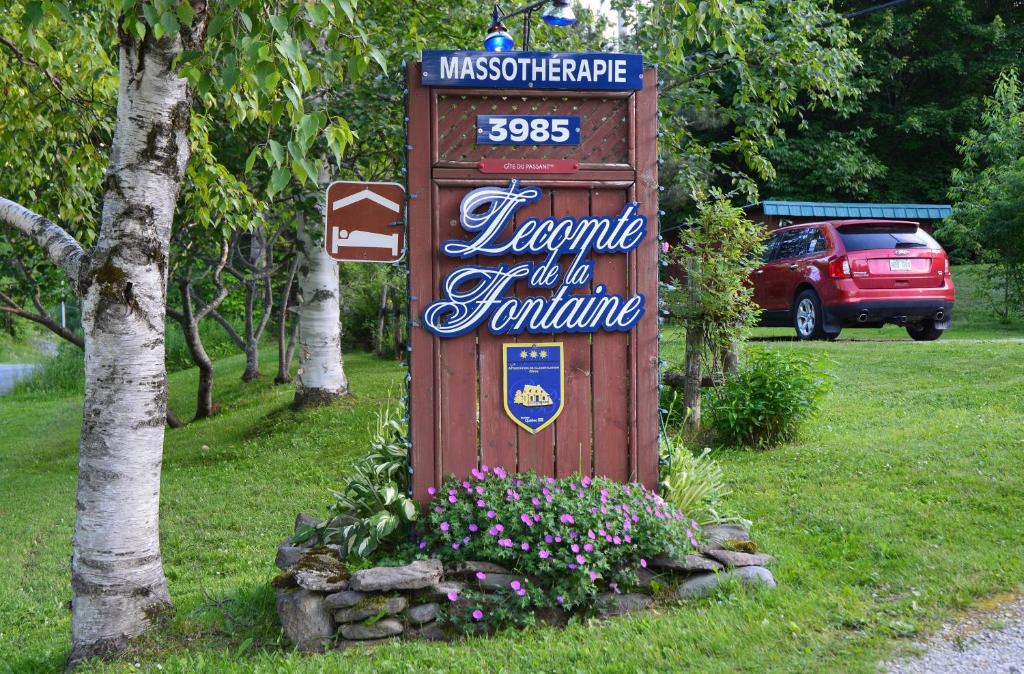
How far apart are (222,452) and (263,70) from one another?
805cm

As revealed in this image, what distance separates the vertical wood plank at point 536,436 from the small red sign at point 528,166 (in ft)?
0.41

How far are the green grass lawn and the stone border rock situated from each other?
13 centimetres

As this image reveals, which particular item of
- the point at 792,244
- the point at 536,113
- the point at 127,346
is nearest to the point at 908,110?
the point at 792,244

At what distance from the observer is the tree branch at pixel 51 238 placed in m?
5.07

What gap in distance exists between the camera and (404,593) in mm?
4715

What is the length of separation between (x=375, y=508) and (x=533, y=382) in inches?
46.1

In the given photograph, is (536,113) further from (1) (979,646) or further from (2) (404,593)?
(1) (979,646)

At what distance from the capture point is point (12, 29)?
828cm

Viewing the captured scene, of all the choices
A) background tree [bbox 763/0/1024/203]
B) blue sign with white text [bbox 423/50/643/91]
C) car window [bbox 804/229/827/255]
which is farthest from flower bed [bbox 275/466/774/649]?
background tree [bbox 763/0/1024/203]

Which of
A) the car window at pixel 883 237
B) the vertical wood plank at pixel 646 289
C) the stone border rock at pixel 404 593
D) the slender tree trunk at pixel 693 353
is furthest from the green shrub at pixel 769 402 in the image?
the car window at pixel 883 237

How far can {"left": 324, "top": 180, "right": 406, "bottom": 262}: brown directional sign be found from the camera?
5.35m

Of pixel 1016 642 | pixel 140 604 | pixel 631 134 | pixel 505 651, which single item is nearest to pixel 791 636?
pixel 1016 642

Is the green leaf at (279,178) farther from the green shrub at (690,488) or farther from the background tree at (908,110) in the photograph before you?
the background tree at (908,110)

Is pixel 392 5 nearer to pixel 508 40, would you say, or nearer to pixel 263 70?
pixel 508 40
